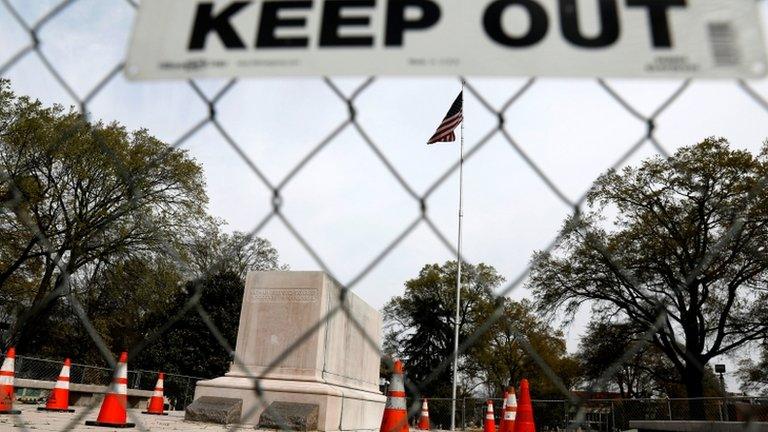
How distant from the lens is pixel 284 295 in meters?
8.53

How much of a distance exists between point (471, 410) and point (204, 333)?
13.0 metres

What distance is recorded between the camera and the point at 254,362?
27.3 ft

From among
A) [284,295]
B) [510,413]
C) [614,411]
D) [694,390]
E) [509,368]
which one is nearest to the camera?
[510,413]

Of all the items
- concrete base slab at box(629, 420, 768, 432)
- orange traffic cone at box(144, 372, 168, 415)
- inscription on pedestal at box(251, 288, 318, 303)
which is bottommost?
orange traffic cone at box(144, 372, 168, 415)

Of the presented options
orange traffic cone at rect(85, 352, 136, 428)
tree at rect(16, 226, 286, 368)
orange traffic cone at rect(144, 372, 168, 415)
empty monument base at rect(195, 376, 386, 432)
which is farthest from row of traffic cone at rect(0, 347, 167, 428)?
tree at rect(16, 226, 286, 368)

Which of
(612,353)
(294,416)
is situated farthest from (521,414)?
(612,353)

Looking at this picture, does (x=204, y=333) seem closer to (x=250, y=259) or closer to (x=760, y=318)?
(x=250, y=259)

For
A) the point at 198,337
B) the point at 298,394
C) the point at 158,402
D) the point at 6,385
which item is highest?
the point at 198,337

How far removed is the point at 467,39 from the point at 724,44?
0.53 meters

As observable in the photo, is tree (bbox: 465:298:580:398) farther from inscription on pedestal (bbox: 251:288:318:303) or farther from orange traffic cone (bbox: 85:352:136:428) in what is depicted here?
orange traffic cone (bbox: 85:352:136:428)

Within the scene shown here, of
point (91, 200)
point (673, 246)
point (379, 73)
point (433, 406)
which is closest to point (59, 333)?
point (91, 200)

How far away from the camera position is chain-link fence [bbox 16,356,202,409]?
13.5 m

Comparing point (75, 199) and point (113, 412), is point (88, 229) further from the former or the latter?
point (113, 412)

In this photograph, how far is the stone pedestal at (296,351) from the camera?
7.64 m
